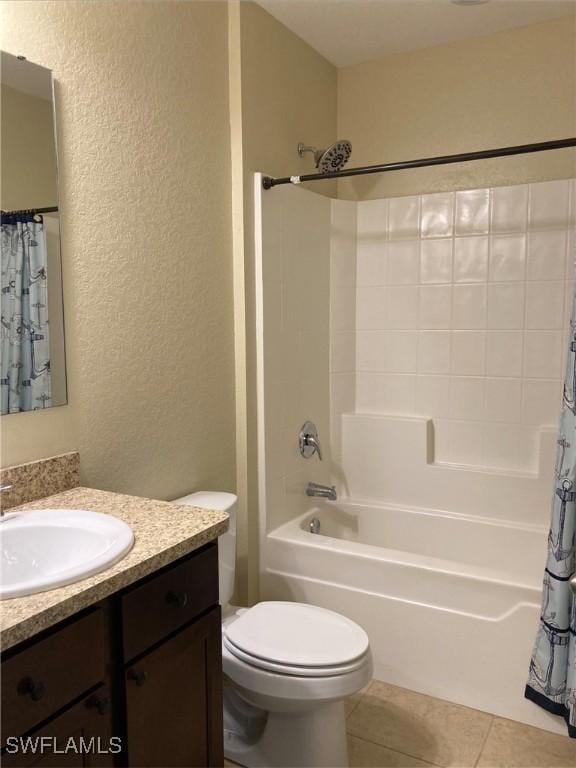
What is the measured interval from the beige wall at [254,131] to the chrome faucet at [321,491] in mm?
355

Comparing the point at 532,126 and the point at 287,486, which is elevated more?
the point at 532,126

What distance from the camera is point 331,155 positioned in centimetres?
255

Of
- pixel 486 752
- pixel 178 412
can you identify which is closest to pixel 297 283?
pixel 178 412

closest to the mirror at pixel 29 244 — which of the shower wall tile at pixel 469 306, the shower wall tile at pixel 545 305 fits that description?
the shower wall tile at pixel 469 306

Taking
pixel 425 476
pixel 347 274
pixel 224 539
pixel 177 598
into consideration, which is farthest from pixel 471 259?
pixel 177 598

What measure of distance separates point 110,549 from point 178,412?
36.2 inches

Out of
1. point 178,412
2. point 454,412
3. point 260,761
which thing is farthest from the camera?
point 454,412

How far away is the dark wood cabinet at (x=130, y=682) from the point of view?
3.31 ft

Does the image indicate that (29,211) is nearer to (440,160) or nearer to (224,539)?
(224,539)

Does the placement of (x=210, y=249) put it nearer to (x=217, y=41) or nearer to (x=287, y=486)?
(x=217, y=41)

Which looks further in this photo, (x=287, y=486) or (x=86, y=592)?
(x=287, y=486)

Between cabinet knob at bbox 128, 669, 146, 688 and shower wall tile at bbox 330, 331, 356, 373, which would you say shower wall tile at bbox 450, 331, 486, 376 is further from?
cabinet knob at bbox 128, 669, 146, 688

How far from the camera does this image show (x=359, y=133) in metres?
2.98

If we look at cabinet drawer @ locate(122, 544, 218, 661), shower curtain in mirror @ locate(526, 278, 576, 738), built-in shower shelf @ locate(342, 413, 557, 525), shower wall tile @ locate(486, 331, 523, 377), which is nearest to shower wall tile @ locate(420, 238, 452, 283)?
shower wall tile @ locate(486, 331, 523, 377)
